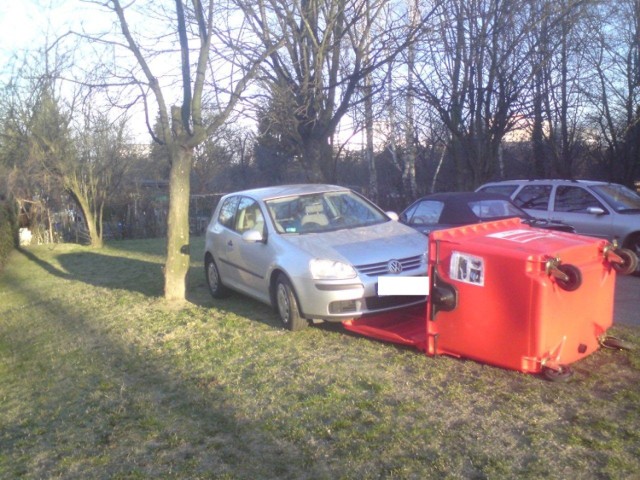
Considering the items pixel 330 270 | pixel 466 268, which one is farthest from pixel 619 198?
pixel 466 268

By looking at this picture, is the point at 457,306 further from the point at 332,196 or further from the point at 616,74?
the point at 616,74

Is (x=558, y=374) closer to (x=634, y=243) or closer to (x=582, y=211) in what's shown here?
(x=634, y=243)

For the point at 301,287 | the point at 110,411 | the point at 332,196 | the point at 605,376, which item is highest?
the point at 332,196

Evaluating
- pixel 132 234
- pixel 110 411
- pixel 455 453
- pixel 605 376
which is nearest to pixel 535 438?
pixel 455 453

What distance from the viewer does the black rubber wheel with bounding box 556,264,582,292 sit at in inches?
194

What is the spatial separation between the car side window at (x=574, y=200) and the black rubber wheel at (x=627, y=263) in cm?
639

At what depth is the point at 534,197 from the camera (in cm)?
1249

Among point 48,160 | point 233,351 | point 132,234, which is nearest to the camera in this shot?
point 233,351

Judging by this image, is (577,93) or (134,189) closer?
(577,93)

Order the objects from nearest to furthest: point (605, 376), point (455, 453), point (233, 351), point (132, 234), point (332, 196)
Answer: point (455, 453), point (605, 376), point (233, 351), point (332, 196), point (132, 234)

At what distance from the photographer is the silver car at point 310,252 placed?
697cm

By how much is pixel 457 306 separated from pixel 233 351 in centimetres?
249

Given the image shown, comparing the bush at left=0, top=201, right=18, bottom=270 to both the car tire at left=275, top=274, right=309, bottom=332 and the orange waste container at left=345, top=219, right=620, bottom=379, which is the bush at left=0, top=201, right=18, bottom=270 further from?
the orange waste container at left=345, top=219, right=620, bottom=379

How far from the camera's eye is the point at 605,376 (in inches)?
212
